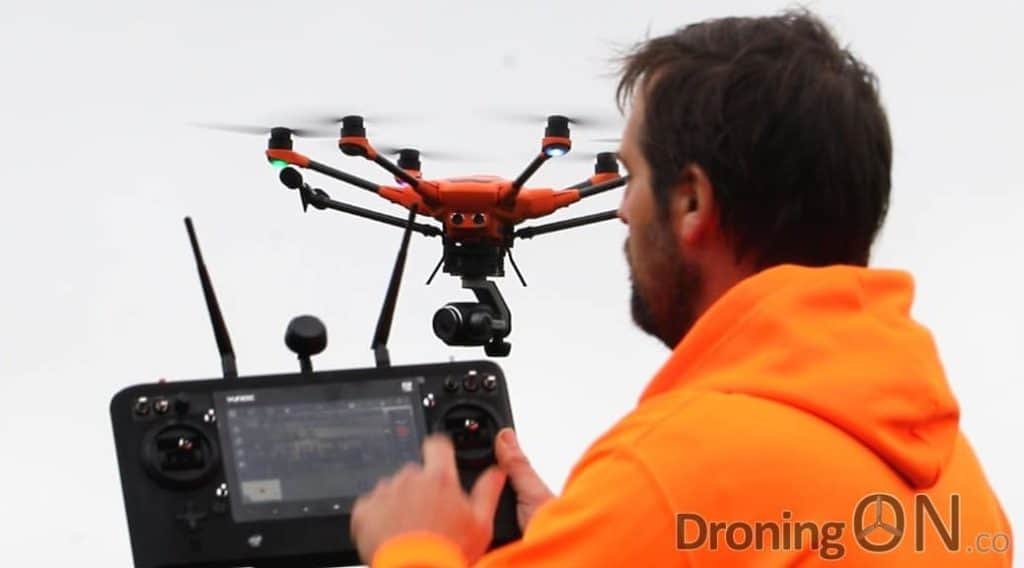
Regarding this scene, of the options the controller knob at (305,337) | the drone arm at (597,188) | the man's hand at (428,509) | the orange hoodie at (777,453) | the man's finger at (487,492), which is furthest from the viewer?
the drone arm at (597,188)

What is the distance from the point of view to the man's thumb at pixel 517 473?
1.87m

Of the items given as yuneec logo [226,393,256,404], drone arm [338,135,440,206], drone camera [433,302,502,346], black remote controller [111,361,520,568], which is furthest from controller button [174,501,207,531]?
drone arm [338,135,440,206]

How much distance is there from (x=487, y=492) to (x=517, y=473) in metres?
0.07

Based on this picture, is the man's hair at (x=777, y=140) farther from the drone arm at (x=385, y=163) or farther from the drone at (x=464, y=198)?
the drone arm at (x=385, y=163)

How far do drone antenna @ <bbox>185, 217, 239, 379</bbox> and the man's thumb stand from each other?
308mm

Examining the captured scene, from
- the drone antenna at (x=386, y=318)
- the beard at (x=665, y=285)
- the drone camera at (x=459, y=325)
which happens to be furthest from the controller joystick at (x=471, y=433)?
the drone camera at (x=459, y=325)

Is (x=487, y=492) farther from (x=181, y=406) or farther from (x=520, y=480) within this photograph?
(x=181, y=406)

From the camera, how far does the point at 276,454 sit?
1.85m

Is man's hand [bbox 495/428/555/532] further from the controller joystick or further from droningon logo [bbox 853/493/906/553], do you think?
droningon logo [bbox 853/493/906/553]

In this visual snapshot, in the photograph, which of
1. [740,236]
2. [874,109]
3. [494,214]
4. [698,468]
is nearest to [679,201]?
[740,236]

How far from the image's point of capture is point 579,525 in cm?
152

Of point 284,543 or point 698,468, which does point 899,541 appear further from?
point 284,543

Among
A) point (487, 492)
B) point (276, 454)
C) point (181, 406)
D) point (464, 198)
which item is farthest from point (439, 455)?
point (464, 198)

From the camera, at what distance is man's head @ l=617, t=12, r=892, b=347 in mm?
1719
